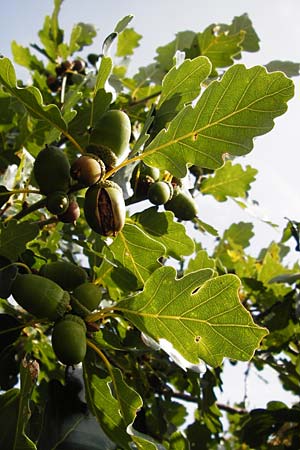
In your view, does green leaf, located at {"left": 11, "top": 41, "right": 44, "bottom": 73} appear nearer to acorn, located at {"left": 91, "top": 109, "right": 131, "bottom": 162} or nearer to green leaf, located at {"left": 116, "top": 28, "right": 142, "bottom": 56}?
green leaf, located at {"left": 116, "top": 28, "right": 142, "bottom": 56}

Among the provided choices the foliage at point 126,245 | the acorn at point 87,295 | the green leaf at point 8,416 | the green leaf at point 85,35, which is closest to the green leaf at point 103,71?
the foliage at point 126,245

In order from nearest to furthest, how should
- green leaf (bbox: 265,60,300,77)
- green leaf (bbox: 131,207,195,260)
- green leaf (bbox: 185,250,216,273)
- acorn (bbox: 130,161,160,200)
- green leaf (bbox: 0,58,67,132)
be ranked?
green leaf (bbox: 0,58,67,132) → acorn (bbox: 130,161,160,200) → green leaf (bbox: 131,207,195,260) → green leaf (bbox: 185,250,216,273) → green leaf (bbox: 265,60,300,77)

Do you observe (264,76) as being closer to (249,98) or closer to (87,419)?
(249,98)

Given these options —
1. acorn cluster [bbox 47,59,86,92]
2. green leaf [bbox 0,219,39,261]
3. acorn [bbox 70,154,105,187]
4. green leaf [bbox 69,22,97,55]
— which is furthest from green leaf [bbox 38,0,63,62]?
acorn [bbox 70,154,105,187]

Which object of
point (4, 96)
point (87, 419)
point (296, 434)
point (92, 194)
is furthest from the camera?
point (296, 434)

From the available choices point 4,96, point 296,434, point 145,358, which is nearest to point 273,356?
point 296,434
